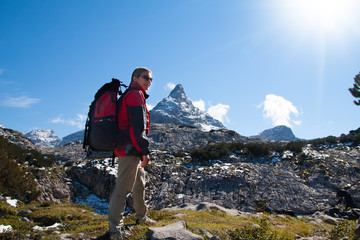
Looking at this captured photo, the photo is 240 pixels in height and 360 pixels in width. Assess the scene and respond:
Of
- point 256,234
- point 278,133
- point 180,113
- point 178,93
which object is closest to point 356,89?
point 256,234

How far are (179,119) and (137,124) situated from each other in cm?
11035

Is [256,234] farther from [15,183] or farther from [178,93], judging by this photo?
[178,93]

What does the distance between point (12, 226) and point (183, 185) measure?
8171 mm

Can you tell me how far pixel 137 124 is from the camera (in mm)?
3844

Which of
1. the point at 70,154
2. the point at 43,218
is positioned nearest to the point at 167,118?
the point at 70,154

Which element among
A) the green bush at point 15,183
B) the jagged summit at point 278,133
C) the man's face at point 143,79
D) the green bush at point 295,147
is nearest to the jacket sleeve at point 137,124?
the man's face at point 143,79

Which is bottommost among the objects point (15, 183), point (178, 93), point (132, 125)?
point (15, 183)

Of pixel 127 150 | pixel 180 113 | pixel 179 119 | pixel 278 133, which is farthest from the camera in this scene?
pixel 278 133

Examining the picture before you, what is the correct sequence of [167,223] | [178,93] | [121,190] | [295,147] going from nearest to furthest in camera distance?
[121,190] < [167,223] < [295,147] < [178,93]

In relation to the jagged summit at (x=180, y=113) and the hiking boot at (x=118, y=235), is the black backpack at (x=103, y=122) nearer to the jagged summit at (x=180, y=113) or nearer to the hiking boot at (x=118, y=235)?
the hiking boot at (x=118, y=235)

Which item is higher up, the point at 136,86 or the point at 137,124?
the point at 136,86

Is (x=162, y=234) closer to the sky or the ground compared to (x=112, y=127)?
closer to the ground

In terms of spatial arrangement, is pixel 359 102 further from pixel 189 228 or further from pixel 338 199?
pixel 189 228

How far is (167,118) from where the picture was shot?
358 feet
